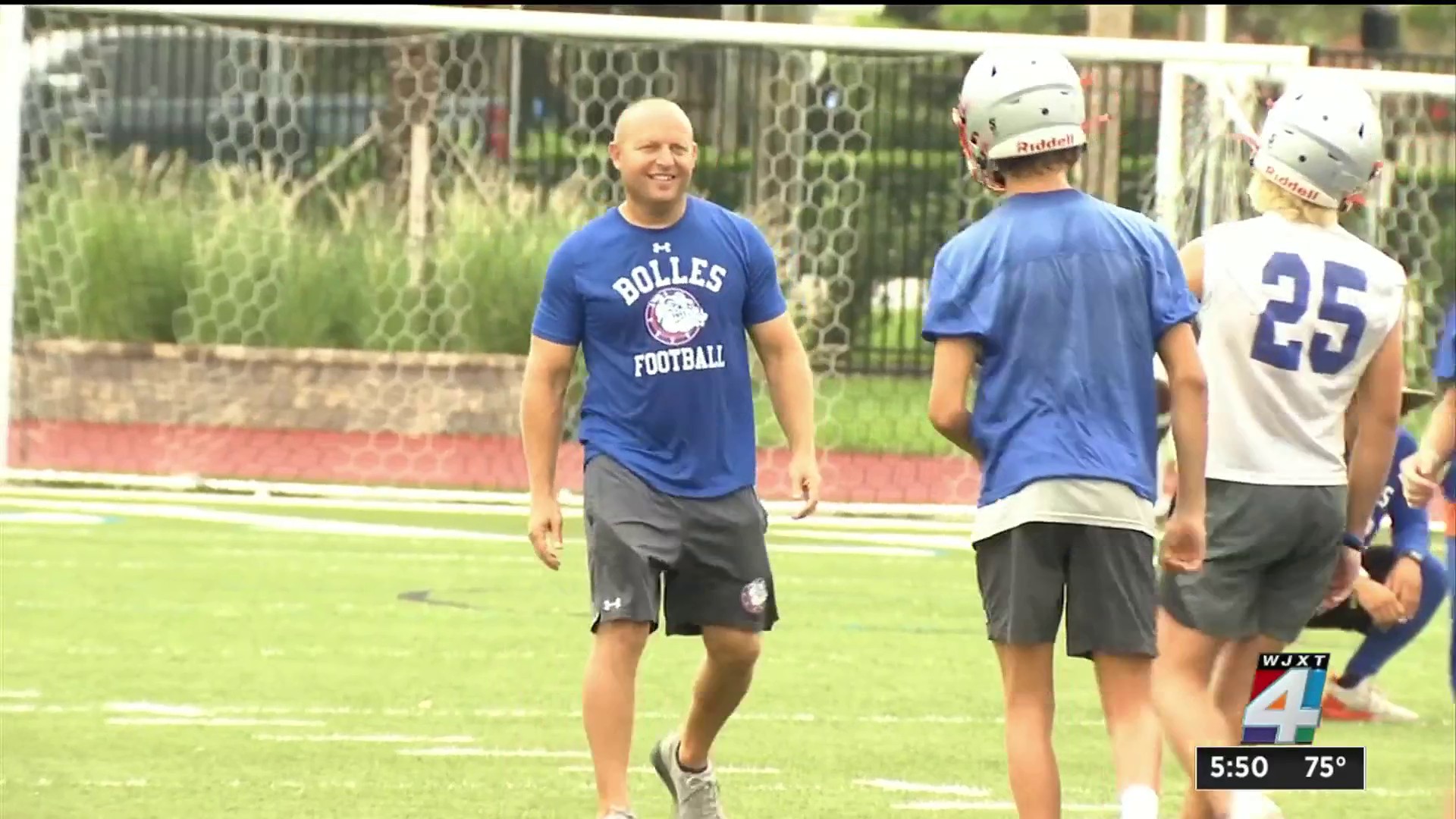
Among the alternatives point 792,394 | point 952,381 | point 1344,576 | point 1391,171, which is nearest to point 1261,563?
point 1344,576

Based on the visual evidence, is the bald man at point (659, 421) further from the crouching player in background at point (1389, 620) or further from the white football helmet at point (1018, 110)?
the crouching player in background at point (1389, 620)

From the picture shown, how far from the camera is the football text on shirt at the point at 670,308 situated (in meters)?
7.34

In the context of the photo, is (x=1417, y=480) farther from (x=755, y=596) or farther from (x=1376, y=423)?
(x=755, y=596)

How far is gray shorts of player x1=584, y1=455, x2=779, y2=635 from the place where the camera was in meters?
7.30

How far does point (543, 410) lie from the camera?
743cm

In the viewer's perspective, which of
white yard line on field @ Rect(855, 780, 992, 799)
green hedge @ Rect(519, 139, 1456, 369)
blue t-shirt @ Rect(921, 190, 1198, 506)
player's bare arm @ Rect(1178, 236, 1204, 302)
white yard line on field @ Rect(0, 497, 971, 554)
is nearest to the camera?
blue t-shirt @ Rect(921, 190, 1198, 506)

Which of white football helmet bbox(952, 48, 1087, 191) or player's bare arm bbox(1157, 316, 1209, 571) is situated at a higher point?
white football helmet bbox(952, 48, 1087, 191)

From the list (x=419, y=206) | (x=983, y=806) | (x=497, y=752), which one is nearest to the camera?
(x=983, y=806)

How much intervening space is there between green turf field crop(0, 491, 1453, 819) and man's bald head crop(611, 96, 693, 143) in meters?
1.73

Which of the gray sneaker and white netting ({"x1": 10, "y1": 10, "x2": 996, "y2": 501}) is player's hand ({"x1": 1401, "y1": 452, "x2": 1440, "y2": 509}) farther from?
white netting ({"x1": 10, "y1": 10, "x2": 996, "y2": 501})

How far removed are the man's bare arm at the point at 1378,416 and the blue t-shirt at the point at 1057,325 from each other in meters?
0.67

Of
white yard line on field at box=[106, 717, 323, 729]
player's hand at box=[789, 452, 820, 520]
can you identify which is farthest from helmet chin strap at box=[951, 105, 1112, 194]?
white yard line on field at box=[106, 717, 323, 729]

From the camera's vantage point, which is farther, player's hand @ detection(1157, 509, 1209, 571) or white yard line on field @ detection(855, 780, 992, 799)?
white yard line on field @ detection(855, 780, 992, 799)

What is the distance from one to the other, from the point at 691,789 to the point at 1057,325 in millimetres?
1801
